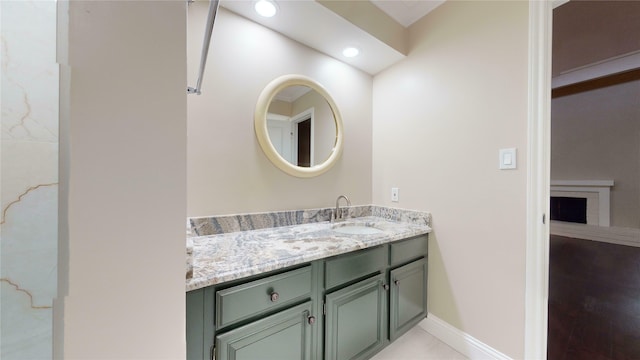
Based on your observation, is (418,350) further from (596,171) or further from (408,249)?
(596,171)

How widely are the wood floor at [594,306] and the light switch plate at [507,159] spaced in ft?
3.93

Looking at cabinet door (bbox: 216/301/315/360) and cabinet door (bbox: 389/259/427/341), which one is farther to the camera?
cabinet door (bbox: 389/259/427/341)

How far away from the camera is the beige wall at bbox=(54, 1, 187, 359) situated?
0.24 metres

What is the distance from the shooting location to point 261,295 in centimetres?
92

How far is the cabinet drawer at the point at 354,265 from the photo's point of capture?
1134 mm

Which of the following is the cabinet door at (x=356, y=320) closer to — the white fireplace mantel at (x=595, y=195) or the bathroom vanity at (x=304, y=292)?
the bathroom vanity at (x=304, y=292)

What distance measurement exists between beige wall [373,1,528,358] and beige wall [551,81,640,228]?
13.8 ft

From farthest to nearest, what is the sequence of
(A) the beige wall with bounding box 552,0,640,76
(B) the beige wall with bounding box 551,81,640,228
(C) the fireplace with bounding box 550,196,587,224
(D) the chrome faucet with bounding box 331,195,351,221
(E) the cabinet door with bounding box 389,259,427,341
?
(C) the fireplace with bounding box 550,196,587,224 < (B) the beige wall with bounding box 551,81,640,228 < (A) the beige wall with bounding box 552,0,640,76 < (D) the chrome faucet with bounding box 331,195,351,221 < (E) the cabinet door with bounding box 389,259,427,341

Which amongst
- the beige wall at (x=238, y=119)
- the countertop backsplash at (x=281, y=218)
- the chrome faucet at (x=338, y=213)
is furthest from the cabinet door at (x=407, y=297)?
the beige wall at (x=238, y=119)

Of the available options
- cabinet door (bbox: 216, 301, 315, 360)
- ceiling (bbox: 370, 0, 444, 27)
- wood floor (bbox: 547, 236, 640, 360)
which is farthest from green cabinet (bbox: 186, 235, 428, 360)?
ceiling (bbox: 370, 0, 444, 27)

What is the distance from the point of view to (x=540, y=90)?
1200 millimetres

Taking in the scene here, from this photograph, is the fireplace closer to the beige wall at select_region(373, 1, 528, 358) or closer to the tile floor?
the beige wall at select_region(373, 1, 528, 358)

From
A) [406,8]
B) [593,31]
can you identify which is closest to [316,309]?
[406,8]

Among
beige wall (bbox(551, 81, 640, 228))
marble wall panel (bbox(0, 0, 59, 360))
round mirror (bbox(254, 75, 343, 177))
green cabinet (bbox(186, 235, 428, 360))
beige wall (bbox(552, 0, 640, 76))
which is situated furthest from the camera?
beige wall (bbox(551, 81, 640, 228))
